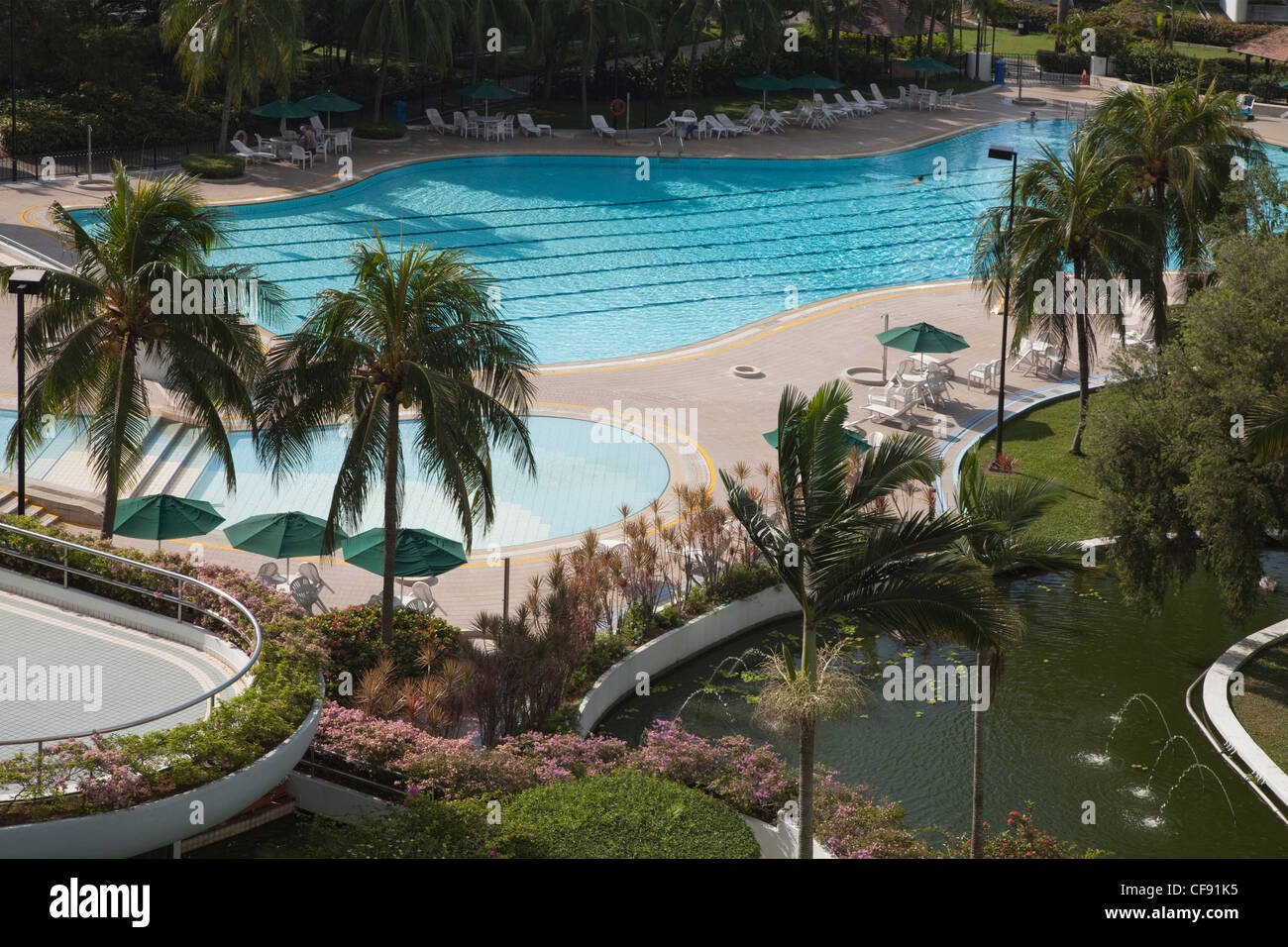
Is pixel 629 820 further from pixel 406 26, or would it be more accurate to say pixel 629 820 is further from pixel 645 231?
pixel 406 26

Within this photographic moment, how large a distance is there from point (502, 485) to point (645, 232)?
57.7 ft

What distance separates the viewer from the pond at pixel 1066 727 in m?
16.4

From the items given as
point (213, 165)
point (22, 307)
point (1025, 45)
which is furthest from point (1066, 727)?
point (1025, 45)

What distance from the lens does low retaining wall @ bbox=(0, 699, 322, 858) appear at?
11633 millimetres

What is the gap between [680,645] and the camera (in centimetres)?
1961

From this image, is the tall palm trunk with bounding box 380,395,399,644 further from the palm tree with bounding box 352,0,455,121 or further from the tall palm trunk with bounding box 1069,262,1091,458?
the palm tree with bounding box 352,0,455,121

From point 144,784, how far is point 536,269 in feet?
81.5

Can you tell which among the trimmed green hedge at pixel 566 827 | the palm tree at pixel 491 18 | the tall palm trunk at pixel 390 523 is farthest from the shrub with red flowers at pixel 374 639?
the palm tree at pixel 491 18

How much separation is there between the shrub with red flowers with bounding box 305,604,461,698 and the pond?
228 centimetres

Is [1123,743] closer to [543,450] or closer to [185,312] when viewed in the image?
[543,450]

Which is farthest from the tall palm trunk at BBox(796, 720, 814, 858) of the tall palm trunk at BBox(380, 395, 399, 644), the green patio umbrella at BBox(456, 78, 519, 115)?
the green patio umbrella at BBox(456, 78, 519, 115)

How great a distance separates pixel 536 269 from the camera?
117ft
